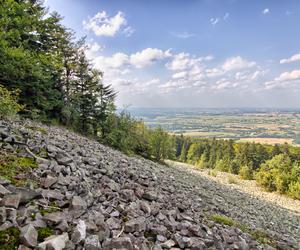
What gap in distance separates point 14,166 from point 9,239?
2.58 meters

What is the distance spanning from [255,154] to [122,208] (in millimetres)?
73980

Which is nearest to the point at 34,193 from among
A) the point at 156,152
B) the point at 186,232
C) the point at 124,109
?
the point at 186,232

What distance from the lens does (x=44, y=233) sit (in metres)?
3.51

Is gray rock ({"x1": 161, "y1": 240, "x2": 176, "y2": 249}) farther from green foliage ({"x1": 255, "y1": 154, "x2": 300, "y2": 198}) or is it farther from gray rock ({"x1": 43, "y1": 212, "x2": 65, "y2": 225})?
green foliage ({"x1": 255, "y1": 154, "x2": 300, "y2": 198})

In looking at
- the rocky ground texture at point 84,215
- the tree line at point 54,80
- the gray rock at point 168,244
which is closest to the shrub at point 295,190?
the tree line at point 54,80

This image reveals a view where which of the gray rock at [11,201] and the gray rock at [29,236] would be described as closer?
the gray rock at [29,236]

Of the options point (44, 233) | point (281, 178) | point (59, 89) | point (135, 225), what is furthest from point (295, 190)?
point (44, 233)

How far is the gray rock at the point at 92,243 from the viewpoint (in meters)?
3.48

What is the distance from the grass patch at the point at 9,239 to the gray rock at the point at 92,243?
95 cm

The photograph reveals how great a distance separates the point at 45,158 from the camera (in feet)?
22.3

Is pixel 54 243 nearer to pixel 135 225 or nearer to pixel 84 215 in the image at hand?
pixel 84 215

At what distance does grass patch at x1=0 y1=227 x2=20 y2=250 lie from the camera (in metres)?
3.09

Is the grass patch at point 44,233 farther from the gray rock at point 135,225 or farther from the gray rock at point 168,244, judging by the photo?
the gray rock at point 168,244

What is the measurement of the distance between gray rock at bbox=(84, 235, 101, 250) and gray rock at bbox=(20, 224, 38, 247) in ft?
2.38
